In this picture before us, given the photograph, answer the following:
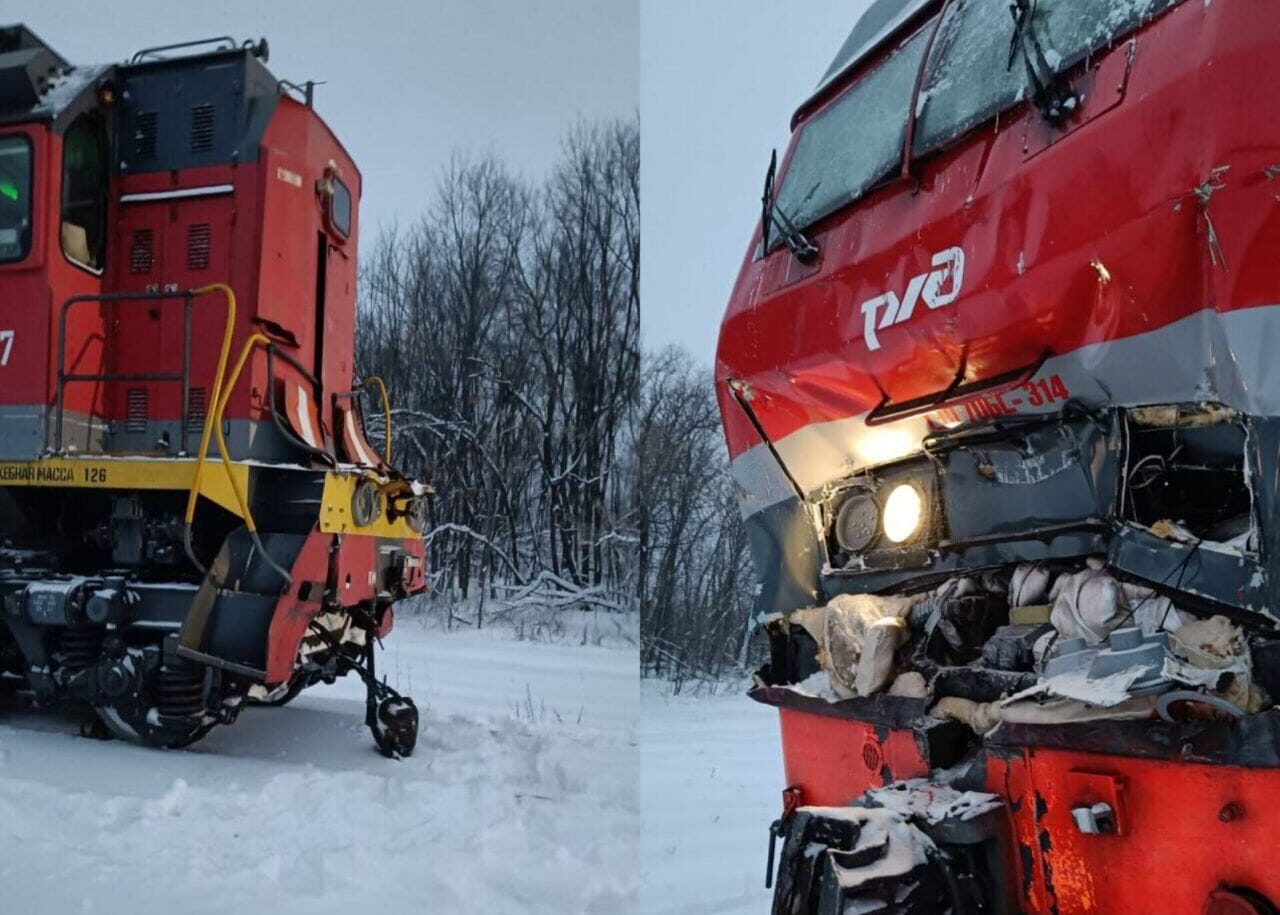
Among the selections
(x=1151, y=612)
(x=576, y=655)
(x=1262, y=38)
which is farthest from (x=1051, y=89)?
(x=576, y=655)

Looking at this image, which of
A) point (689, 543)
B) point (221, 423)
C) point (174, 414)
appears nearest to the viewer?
point (221, 423)

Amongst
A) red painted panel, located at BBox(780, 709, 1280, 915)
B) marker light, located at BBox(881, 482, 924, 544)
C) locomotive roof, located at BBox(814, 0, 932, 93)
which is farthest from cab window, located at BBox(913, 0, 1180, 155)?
red painted panel, located at BBox(780, 709, 1280, 915)

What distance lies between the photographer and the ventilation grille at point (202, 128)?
5.45 metres

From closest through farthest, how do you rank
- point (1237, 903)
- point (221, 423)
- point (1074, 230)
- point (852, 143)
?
point (1237, 903) < point (1074, 230) < point (852, 143) < point (221, 423)

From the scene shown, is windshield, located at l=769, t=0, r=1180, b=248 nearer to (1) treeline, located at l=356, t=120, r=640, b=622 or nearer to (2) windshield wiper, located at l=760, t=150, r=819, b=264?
(2) windshield wiper, located at l=760, t=150, r=819, b=264

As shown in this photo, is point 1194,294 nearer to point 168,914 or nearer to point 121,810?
point 168,914

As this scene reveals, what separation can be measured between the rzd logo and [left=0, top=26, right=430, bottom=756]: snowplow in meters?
3.20

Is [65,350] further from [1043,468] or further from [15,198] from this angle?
[1043,468]

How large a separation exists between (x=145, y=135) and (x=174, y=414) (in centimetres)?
160

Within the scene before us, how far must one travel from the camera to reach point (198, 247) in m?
5.42

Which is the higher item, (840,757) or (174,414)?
(174,414)

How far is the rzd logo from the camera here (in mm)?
2332

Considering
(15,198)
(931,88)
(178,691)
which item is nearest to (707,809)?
(178,691)

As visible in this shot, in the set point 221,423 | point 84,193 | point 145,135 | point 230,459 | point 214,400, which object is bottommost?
point 230,459
